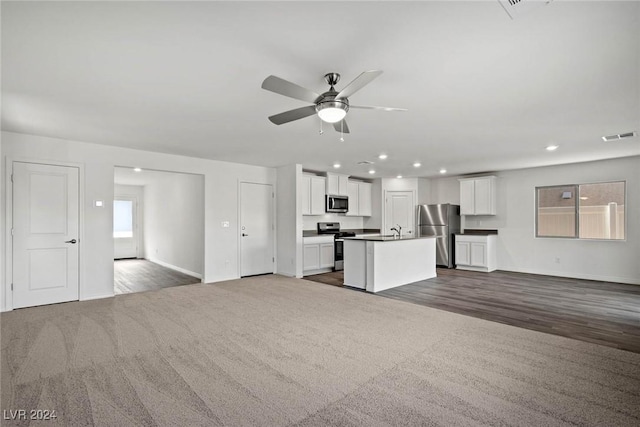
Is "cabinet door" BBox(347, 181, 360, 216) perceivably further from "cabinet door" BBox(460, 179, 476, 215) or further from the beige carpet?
the beige carpet

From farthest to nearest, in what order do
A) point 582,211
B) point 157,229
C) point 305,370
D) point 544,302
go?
1. point 157,229
2. point 582,211
3. point 544,302
4. point 305,370

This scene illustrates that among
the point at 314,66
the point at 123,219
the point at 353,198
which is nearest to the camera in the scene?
the point at 314,66

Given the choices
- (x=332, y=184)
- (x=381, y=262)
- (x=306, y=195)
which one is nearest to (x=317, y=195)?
(x=306, y=195)

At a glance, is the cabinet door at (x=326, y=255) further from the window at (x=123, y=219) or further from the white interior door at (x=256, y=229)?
the window at (x=123, y=219)

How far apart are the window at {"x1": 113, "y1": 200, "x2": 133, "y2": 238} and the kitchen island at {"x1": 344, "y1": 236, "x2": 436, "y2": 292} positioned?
7825 mm

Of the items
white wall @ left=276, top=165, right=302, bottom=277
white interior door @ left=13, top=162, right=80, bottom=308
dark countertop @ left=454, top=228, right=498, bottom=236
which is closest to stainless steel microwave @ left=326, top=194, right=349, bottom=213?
white wall @ left=276, top=165, right=302, bottom=277

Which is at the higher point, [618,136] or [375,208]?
[618,136]

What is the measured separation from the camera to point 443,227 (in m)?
8.23

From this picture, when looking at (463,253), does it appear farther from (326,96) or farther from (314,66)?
(314,66)

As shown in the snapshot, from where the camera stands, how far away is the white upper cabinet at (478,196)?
779 cm

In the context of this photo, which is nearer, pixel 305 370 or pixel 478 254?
pixel 305 370

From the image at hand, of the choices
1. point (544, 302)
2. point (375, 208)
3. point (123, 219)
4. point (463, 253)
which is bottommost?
point (544, 302)

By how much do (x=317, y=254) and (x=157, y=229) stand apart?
200 inches

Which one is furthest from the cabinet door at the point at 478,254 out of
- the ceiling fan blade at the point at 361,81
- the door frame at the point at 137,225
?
the door frame at the point at 137,225
